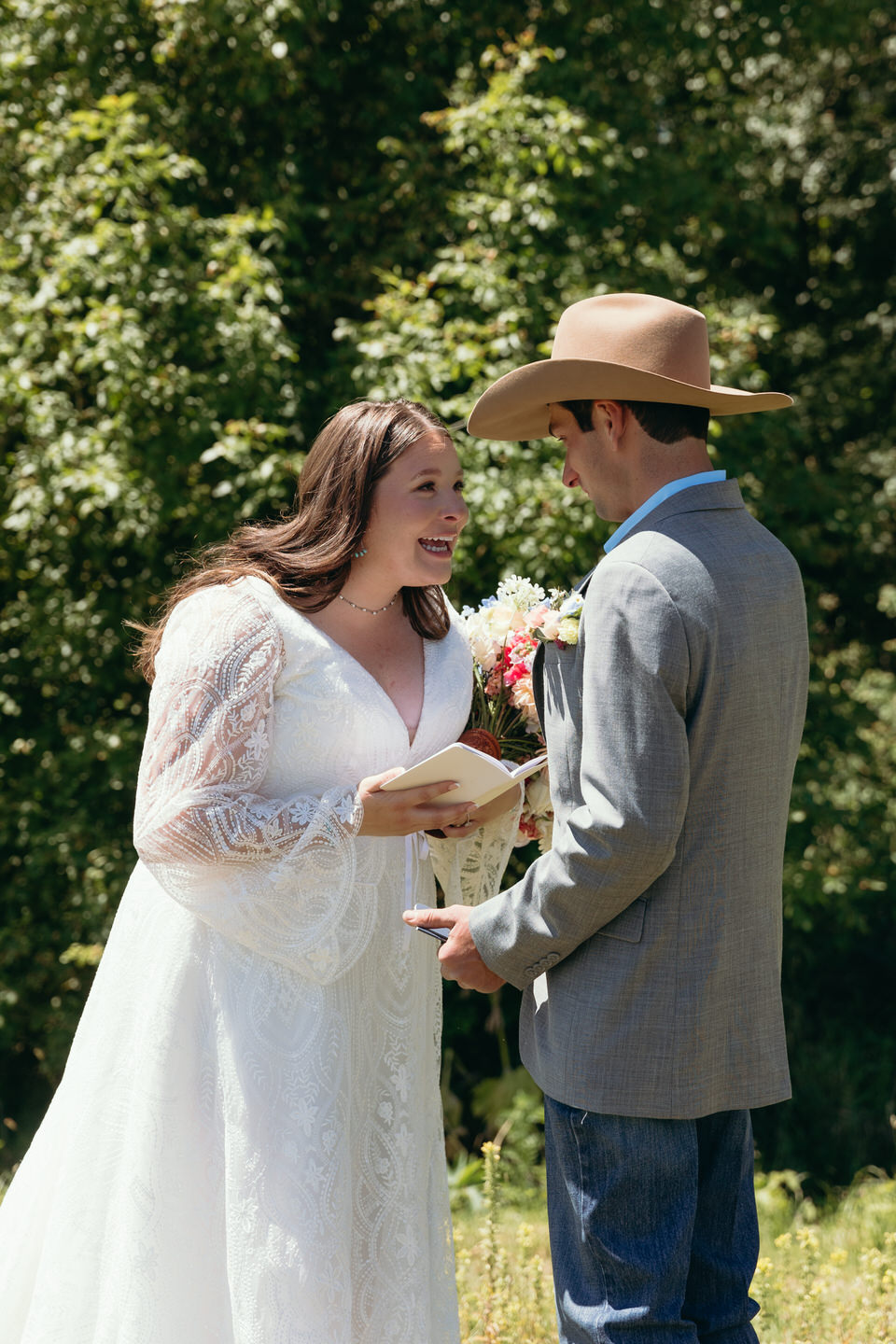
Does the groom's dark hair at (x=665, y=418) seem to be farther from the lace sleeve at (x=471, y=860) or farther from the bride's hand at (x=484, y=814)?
the lace sleeve at (x=471, y=860)

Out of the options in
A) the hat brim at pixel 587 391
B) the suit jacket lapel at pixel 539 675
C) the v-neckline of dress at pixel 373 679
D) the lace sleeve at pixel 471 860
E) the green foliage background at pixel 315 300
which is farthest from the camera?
the green foliage background at pixel 315 300

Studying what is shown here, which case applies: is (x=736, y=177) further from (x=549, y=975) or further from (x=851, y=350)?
(x=549, y=975)

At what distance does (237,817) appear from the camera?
242 cm

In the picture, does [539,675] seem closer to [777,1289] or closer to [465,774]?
[465,774]

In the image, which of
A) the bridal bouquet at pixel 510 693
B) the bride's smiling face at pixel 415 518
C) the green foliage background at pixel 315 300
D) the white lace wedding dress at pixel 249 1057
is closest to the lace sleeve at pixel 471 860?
the bridal bouquet at pixel 510 693

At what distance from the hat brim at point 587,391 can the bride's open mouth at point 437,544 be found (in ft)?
1.13

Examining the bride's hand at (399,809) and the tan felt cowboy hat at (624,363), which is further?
the bride's hand at (399,809)

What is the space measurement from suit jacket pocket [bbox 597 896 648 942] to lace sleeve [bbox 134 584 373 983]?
0.61 meters

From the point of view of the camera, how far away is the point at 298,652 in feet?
8.50

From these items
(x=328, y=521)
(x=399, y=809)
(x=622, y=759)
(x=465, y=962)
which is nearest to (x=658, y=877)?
(x=622, y=759)

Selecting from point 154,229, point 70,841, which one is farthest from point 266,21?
point 70,841

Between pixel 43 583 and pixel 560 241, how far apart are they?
3005 millimetres

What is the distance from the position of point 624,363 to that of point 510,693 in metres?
0.95

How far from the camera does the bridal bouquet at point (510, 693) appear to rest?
9.20 feet
